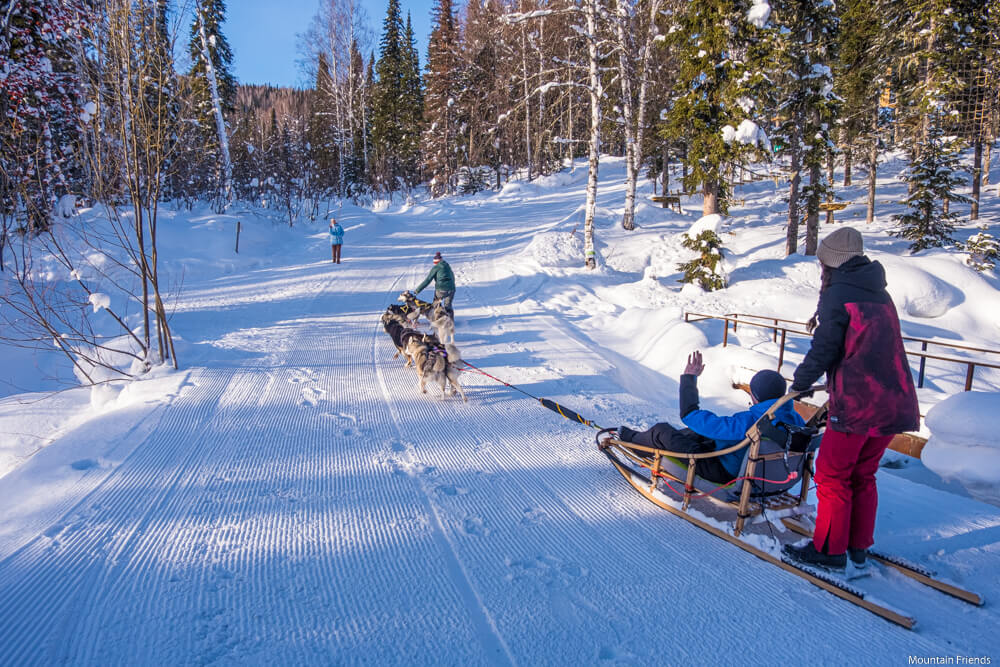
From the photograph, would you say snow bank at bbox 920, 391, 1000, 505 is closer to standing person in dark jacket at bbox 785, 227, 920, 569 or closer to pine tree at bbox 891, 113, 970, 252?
standing person in dark jacket at bbox 785, 227, 920, 569

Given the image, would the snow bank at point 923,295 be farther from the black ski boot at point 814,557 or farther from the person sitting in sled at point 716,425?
the black ski boot at point 814,557

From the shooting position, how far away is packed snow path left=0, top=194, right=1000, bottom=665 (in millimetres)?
2658

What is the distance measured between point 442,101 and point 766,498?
3961 centimetres

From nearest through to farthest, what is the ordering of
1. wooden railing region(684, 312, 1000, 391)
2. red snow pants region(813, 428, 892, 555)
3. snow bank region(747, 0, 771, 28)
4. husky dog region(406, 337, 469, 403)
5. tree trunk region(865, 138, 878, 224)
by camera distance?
red snow pants region(813, 428, 892, 555) < husky dog region(406, 337, 469, 403) < wooden railing region(684, 312, 1000, 391) < snow bank region(747, 0, 771, 28) < tree trunk region(865, 138, 878, 224)

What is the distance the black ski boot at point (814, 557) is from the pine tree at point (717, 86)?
14016mm

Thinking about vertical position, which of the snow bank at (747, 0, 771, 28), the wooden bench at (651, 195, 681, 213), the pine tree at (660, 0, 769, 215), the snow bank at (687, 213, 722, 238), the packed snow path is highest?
the snow bank at (747, 0, 771, 28)

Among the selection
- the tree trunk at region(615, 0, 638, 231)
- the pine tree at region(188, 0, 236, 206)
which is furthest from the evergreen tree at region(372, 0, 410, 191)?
the tree trunk at region(615, 0, 638, 231)

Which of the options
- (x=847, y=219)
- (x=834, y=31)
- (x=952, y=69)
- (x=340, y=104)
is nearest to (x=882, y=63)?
(x=952, y=69)

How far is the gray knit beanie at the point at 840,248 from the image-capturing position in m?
2.97

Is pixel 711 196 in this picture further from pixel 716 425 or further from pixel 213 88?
pixel 213 88

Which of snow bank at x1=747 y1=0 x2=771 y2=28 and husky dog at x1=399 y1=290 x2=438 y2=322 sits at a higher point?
snow bank at x1=747 y1=0 x2=771 y2=28

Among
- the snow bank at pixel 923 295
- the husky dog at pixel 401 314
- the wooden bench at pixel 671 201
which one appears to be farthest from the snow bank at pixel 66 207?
the wooden bench at pixel 671 201

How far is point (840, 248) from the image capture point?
3.00 m

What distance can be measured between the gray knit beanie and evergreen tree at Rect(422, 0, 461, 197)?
1509 inches
